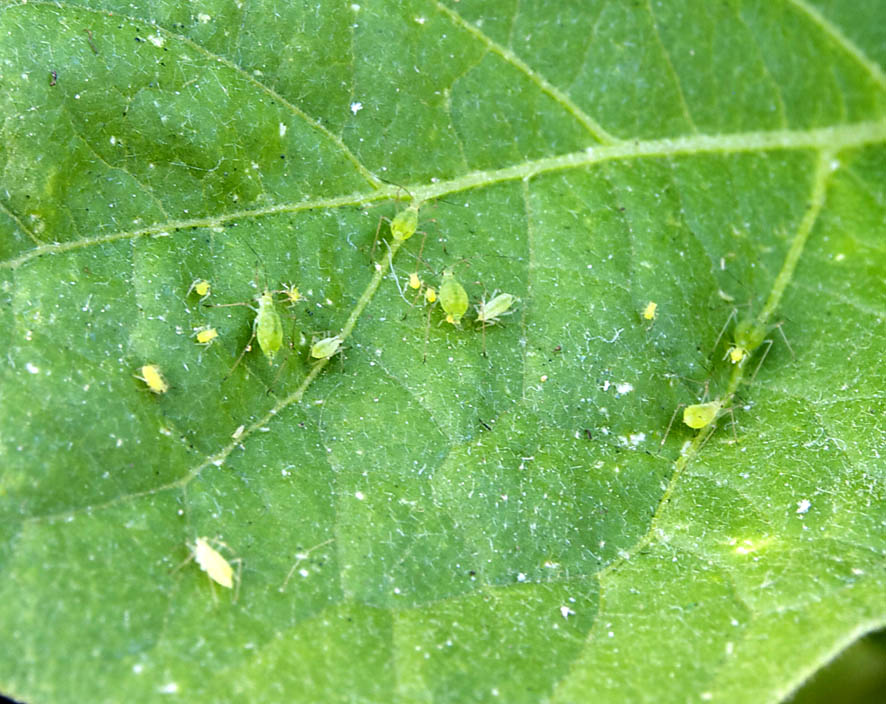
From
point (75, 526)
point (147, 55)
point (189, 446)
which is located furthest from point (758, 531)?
point (147, 55)

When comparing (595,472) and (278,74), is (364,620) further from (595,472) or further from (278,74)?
(278,74)

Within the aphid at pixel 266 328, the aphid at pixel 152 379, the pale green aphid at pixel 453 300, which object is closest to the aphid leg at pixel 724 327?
the pale green aphid at pixel 453 300

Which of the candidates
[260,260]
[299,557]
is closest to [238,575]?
[299,557]

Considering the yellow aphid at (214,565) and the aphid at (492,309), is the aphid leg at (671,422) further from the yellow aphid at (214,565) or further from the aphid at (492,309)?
the yellow aphid at (214,565)

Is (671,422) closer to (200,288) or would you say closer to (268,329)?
(268,329)

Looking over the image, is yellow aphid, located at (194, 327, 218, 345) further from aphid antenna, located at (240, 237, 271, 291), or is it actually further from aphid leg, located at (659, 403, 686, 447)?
aphid leg, located at (659, 403, 686, 447)
